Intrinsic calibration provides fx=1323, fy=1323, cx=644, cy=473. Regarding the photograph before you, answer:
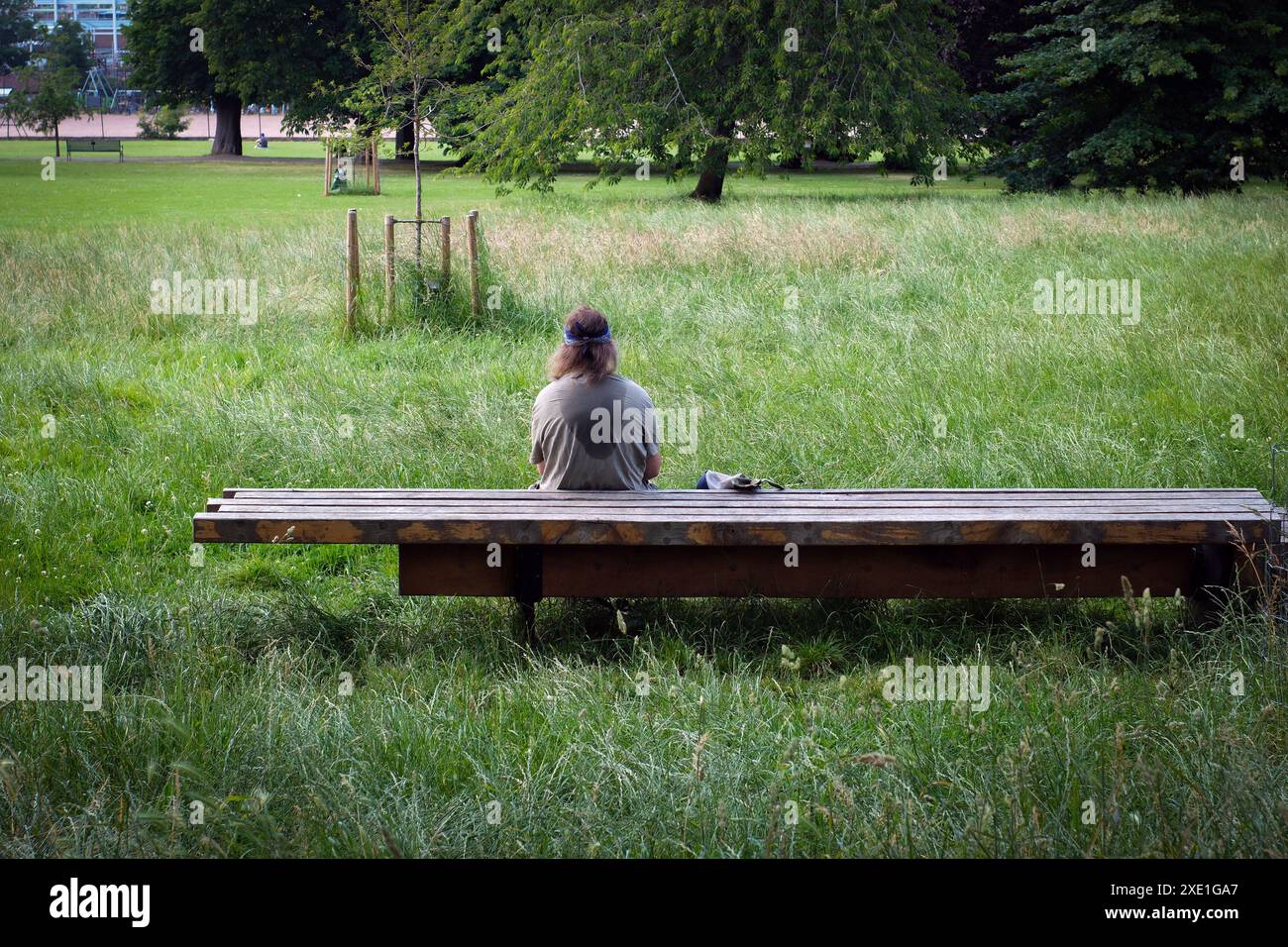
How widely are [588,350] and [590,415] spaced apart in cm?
28

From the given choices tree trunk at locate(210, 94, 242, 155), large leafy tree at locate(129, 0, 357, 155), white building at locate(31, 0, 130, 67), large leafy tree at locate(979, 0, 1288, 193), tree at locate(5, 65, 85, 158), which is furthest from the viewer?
white building at locate(31, 0, 130, 67)

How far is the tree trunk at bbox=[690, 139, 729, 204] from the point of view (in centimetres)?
2905

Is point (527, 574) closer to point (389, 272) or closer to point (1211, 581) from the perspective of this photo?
point (1211, 581)

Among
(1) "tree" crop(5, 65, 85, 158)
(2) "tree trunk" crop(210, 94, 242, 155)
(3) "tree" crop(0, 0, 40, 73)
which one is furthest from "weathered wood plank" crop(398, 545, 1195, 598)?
(3) "tree" crop(0, 0, 40, 73)

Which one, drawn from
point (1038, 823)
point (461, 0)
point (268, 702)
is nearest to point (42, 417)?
point (268, 702)

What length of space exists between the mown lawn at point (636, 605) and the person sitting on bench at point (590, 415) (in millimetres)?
587

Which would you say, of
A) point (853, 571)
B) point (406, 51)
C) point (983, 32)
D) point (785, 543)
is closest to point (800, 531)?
point (785, 543)

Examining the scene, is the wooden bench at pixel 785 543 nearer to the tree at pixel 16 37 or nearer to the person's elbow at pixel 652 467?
the person's elbow at pixel 652 467

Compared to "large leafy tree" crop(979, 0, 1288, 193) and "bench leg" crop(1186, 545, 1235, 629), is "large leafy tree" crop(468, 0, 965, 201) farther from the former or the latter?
"bench leg" crop(1186, 545, 1235, 629)

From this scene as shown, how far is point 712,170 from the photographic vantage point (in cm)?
2989

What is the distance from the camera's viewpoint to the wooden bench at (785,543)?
4.81 meters

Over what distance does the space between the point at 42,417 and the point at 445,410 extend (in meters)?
2.56

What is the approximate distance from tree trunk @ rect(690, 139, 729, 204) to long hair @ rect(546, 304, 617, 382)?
77.3ft

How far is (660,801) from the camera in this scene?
3.50m
